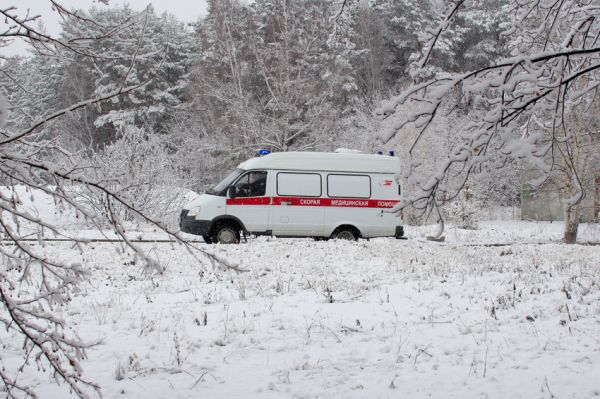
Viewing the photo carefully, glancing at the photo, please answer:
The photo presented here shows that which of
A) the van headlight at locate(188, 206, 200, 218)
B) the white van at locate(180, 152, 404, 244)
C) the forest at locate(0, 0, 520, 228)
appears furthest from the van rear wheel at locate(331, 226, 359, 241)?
the forest at locate(0, 0, 520, 228)

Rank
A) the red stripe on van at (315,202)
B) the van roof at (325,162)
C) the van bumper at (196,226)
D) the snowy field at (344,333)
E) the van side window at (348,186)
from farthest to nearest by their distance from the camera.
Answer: the van side window at (348,186) → the van roof at (325,162) → the red stripe on van at (315,202) → the van bumper at (196,226) → the snowy field at (344,333)

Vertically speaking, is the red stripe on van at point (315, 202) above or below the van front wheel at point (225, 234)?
above

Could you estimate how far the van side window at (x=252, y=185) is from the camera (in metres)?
14.4

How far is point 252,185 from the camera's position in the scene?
1445 centimetres

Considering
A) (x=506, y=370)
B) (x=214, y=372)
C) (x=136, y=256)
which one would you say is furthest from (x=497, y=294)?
(x=136, y=256)

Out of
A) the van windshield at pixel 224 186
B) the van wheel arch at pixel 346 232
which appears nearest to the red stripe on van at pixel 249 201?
the van windshield at pixel 224 186

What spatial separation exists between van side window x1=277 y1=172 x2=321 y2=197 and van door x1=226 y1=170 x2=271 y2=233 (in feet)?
1.44

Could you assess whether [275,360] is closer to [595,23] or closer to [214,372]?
[214,372]

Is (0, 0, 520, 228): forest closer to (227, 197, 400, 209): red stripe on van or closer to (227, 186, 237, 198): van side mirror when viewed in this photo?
(227, 186, 237, 198): van side mirror

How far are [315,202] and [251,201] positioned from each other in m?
1.75

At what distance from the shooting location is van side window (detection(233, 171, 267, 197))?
566 inches

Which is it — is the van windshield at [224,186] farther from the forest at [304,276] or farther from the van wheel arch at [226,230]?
the forest at [304,276]

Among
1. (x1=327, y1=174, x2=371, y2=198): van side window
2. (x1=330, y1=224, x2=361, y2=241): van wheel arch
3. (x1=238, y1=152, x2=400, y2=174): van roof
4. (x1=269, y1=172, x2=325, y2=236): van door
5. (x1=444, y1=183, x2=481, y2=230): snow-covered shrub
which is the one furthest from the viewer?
(x1=444, y1=183, x2=481, y2=230): snow-covered shrub

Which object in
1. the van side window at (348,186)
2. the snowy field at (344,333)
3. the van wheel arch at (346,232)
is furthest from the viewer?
the van wheel arch at (346,232)
